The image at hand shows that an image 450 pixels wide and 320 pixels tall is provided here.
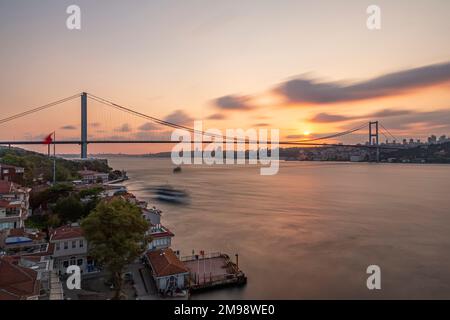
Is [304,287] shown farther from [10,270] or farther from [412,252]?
[10,270]

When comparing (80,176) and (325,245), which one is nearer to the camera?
(325,245)

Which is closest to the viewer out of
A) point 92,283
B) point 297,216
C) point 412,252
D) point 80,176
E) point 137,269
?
point 92,283

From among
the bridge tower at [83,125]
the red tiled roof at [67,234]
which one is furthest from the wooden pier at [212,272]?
the bridge tower at [83,125]

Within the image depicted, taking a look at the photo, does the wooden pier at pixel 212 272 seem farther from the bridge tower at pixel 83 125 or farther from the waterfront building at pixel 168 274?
the bridge tower at pixel 83 125

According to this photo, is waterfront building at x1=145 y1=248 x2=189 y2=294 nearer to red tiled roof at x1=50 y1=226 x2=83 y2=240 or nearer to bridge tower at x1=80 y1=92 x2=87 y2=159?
red tiled roof at x1=50 y1=226 x2=83 y2=240

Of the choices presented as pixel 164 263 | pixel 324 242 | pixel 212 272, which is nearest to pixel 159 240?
pixel 164 263

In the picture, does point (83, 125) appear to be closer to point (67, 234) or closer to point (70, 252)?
point (67, 234)

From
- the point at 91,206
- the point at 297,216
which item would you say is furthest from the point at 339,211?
the point at 91,206
